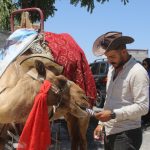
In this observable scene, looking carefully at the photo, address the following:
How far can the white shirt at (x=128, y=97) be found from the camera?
161 inches

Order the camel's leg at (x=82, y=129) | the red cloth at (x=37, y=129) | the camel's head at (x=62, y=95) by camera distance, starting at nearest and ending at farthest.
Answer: the red cloth at (x=37, y=129)
the camel's head at (x=62, y=95)
the camel's leg at (x=82, y=129)

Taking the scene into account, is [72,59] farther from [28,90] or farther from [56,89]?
[28,90]

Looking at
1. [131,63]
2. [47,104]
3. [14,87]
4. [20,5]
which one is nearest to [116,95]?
[131,63]

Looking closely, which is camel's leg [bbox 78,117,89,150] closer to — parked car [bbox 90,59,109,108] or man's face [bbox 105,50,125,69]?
man's face [bbox 105,50,125,69]

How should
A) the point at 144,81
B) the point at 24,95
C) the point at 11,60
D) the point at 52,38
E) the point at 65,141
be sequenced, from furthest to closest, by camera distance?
the point at 65,141
the point at 52,38
the point at 11,60
the point at 24,95
the point at 144,81

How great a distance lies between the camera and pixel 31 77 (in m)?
4.54

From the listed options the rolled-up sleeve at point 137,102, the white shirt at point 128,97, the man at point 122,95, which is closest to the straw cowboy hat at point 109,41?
the man at point 122,95

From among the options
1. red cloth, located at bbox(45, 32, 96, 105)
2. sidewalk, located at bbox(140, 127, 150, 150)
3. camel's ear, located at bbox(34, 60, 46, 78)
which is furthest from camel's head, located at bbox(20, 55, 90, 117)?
sidewalk, located at bbox(140, 127, 150, 150)

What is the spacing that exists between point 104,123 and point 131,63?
617mm

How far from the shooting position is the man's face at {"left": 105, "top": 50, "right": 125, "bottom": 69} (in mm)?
4191

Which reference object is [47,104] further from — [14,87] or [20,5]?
[20,5]

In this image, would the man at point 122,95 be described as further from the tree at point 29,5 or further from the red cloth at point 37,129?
the tree at point 29,5

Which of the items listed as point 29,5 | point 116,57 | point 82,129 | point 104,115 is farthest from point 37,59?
point 29,5

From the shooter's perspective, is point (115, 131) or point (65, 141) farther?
point (65, 141)
